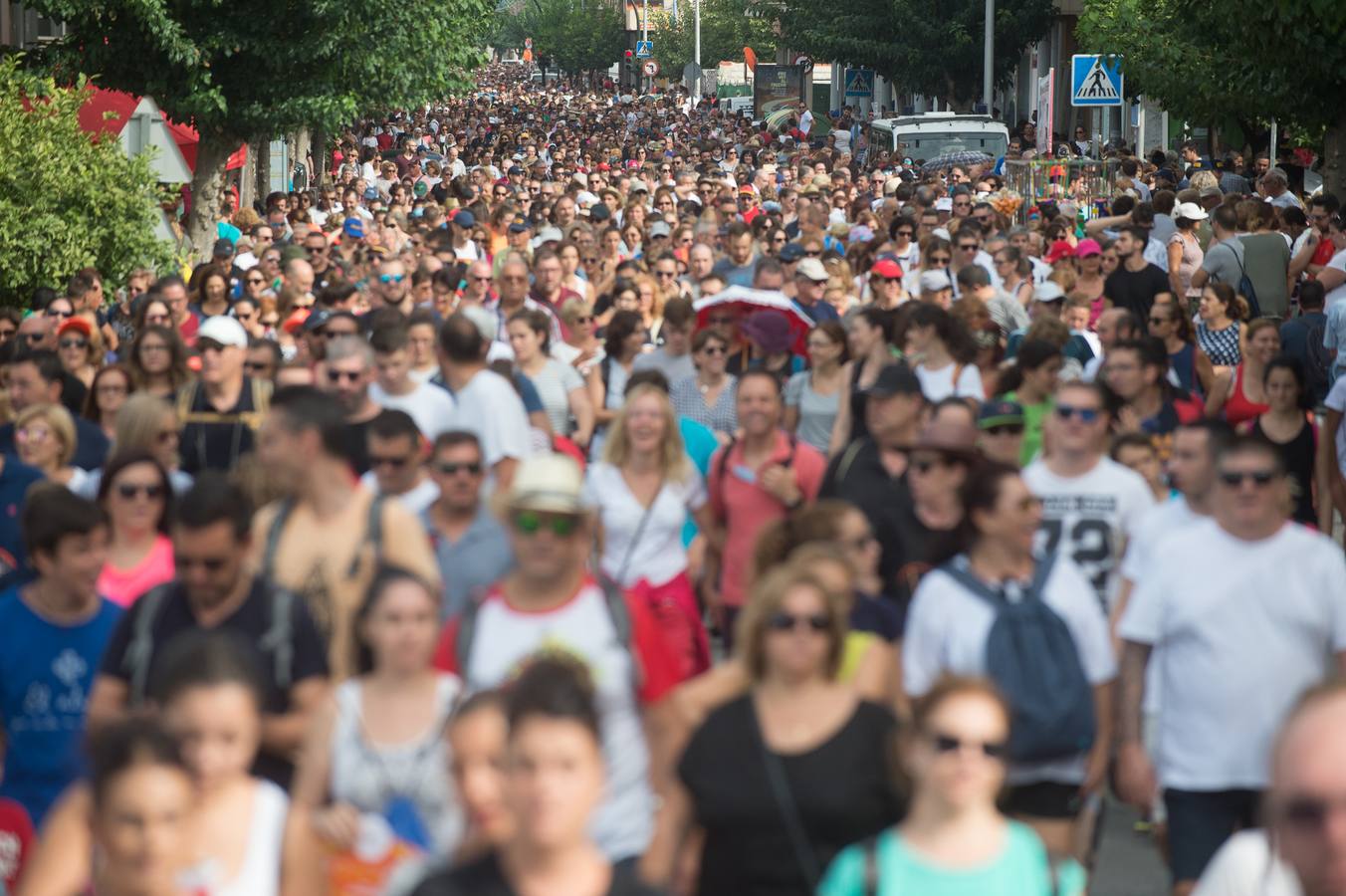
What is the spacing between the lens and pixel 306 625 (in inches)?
230

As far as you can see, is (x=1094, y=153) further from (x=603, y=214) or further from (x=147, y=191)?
(x=147, y=191)

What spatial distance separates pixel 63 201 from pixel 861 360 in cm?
1009

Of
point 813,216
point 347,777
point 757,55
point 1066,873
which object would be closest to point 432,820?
point 347,777

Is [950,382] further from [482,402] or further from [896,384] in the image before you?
[482,402]

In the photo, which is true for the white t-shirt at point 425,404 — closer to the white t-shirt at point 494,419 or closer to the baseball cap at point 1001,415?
the white t-shirt at point 494,419

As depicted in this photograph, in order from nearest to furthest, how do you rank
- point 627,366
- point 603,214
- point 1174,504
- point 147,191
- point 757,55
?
1. point 1174,504
2. point 627,366
3. point 147,191
4. point 603,214
5. point 757,55

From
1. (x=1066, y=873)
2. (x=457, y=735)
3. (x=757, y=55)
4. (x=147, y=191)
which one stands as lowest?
→ (x=1066, y=873)

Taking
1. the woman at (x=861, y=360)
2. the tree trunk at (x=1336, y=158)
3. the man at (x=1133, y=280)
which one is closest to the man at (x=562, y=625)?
the woman at (x=861, y=360)

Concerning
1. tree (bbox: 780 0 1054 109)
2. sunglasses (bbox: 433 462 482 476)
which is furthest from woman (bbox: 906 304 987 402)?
tree (bbox: 780 0 1054 109)

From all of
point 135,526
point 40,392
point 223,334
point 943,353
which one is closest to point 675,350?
point 943,353

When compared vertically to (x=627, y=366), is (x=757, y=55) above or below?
above

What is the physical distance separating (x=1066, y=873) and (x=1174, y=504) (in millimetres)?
2872

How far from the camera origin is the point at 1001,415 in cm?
823

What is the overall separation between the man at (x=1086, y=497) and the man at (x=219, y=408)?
354 cm
